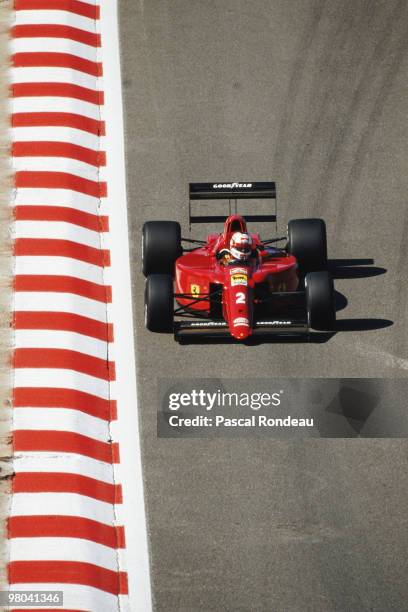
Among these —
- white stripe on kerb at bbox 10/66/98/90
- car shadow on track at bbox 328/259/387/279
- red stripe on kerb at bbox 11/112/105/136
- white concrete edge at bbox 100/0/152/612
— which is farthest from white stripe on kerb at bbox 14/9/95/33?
car shadow on track at bbox 328/259/387/279

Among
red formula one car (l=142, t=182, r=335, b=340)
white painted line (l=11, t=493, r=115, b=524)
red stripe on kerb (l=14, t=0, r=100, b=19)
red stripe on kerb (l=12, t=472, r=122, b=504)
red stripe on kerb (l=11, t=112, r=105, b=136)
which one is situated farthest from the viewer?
red stripe on kerb (l=14, t=0, r=100, b=19)

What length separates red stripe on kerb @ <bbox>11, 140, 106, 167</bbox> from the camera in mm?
18281

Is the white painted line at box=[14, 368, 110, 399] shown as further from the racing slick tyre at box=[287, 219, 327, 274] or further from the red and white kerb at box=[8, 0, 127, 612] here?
the racing slick tyre at box=[287, 219, 327, 274]

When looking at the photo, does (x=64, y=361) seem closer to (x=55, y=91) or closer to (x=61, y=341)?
(x=61, y=341)

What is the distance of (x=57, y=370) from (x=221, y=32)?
→ 8192 mm

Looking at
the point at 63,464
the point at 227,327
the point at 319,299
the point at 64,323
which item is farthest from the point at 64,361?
the point at 319,299

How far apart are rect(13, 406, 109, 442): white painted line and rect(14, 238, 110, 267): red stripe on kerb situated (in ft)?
9.52

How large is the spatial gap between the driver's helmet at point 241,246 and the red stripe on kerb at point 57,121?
461cm

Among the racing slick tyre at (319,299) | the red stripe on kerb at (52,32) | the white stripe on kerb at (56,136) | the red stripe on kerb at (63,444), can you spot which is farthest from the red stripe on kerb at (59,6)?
the red stripe on kerb at (63,444)

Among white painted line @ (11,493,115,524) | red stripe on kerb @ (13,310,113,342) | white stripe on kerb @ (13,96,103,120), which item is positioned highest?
white stripe on kerb @ (13,96,103,120)

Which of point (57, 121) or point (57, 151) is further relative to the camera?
point (57, 121)

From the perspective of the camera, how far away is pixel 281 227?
17406mm

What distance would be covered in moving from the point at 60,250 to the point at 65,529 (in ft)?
16.1

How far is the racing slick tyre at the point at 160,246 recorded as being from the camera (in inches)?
623
